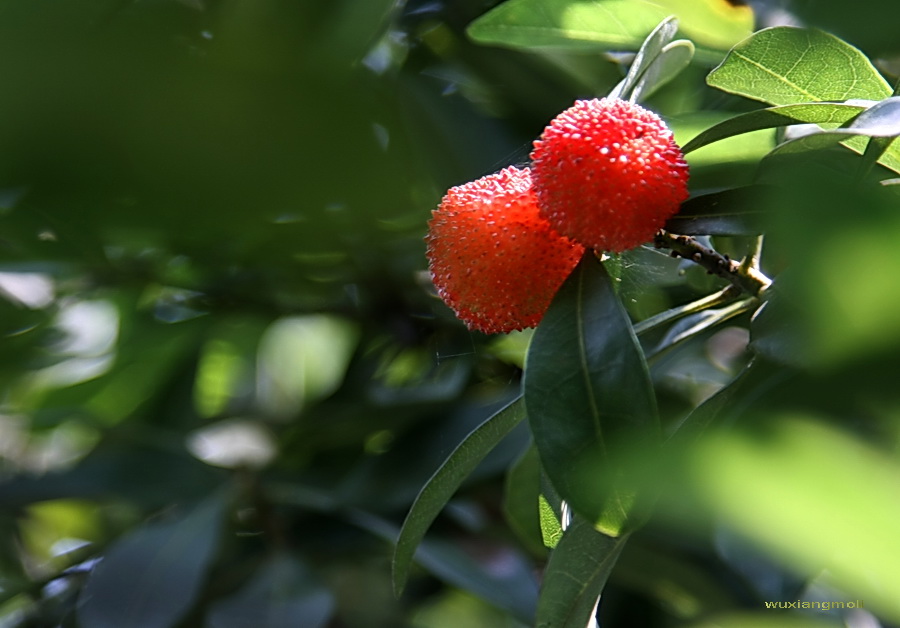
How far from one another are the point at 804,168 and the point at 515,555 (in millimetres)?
1424

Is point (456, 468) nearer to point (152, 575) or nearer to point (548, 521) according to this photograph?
point (548, 521)

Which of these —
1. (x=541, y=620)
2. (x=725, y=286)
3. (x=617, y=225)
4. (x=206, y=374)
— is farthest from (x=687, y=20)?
(x=206, y=374)

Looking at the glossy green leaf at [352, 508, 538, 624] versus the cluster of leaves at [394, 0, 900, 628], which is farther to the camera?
the glossy green leaf at [352, 508, 538, 624]

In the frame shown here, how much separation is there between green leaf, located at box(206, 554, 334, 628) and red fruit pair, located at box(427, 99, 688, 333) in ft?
2.62

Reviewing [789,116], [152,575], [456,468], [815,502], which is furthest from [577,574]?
[152,575]

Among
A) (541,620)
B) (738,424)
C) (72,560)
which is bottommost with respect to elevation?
(72,560)

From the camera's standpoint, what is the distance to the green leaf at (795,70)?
0.81 metres

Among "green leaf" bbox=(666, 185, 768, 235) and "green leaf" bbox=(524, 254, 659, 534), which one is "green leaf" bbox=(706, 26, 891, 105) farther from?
"green leaf" bbox=(524, 254, 659, 534)

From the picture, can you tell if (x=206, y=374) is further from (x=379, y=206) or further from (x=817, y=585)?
(x=379, y=206)

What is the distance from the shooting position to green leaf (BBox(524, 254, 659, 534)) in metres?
0.65

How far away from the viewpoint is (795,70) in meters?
0.83

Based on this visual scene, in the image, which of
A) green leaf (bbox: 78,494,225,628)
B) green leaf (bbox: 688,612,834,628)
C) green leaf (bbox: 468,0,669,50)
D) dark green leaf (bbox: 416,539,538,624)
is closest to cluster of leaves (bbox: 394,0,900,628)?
green leaf (bbox: 468,0,669,50)

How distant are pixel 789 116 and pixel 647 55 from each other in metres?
0.16

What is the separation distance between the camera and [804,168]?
0.28m
